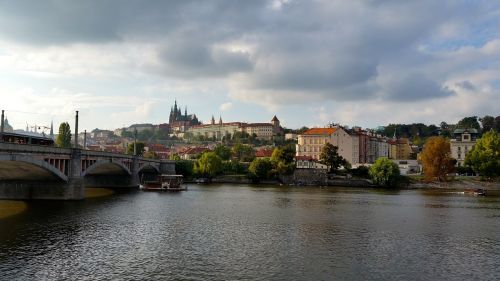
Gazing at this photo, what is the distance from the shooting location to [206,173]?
5256 inches

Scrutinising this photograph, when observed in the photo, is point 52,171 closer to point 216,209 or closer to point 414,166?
point 216,209

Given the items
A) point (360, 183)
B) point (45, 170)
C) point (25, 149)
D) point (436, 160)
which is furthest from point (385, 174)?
point (25, 149)

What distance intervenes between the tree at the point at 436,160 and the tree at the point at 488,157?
6127 millimetres

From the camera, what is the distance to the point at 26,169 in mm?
54125

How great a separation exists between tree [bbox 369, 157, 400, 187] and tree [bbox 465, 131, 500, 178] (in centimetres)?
1989

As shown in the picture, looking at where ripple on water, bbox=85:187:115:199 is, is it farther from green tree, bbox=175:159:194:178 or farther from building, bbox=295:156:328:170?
building, bbox=295:156:328:170

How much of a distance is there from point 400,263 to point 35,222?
3423 cm

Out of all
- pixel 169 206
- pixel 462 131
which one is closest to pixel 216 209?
pixel 169 206

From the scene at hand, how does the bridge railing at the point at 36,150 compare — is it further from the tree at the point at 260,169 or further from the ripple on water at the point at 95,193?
the tree at the point at 260,169

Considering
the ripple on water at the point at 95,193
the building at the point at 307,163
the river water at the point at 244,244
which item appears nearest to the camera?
the river water at the point at 244,244

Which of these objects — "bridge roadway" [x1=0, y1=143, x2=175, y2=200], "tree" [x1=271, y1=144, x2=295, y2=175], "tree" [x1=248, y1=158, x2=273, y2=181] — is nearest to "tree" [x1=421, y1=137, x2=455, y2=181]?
"tree" [x1=271, y1=144, x2=295, y2=175]

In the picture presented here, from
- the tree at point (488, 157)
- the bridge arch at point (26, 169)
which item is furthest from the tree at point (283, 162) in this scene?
the bridge arch at point (26, 169)

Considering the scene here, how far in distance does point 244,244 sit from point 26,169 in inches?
1323

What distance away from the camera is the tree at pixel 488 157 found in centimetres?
11031
